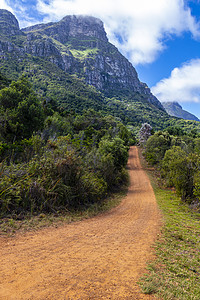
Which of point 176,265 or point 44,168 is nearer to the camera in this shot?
point 176,265

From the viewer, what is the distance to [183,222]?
35.3 ft

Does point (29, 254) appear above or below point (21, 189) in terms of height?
below

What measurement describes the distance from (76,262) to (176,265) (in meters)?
3.06

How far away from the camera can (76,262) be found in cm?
483

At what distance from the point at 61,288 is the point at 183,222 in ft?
31.2

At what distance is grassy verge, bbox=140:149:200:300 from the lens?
3.83 meters

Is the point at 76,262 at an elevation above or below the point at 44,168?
below

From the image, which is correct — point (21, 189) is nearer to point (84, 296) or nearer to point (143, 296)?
point (84, 296)

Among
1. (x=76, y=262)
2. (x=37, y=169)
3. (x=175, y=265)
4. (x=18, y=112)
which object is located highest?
(x=18, y=112)

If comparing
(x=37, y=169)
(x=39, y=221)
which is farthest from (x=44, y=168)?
(x=39, y=221)

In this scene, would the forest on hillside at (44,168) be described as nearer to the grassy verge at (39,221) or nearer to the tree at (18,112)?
the tree at (18,112)

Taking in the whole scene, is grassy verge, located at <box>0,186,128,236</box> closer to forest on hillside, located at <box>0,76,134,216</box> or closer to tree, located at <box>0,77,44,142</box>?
forest on hillside, located at <box>0,76,134,216</box>

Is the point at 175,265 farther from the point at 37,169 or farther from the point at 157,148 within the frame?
the point at 157,148

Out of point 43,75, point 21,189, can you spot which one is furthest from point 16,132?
point 43,75
